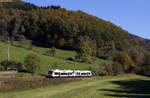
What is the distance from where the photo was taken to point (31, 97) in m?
34.3

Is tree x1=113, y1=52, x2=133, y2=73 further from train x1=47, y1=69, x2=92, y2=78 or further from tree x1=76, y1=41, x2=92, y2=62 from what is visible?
train x1=47, y1=69, x2=92, y2=78

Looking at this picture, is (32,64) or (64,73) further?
(32,64)

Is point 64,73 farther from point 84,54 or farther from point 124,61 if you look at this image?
point 124,61

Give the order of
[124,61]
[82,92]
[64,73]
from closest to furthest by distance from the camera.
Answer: [82,92] → [64,73] → [124,61]

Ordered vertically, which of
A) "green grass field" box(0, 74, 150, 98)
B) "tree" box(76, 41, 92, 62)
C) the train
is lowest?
"green grass field" box(0, 74, 150, 98)

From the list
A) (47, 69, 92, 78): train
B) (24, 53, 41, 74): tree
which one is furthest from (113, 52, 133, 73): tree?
(24, 53, 41, 74): tree

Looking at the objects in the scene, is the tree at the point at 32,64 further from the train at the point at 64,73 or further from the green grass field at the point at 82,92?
the green grass field at the point at 82,92

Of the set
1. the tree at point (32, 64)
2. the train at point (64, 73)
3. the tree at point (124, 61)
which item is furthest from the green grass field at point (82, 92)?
the tree at point (124, 61)

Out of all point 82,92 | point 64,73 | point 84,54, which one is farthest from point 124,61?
point 82,92

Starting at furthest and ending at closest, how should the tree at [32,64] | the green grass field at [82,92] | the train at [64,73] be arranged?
the tree at [32,64]
the train at [64,73]
the green grass field at [82,92]

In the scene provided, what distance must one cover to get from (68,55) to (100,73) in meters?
34.5

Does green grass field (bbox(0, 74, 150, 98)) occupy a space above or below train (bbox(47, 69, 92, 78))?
below

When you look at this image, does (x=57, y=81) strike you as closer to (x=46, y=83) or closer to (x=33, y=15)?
(x=46, y=83)

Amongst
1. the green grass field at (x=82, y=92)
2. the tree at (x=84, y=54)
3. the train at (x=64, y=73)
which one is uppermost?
the tree at (x=84, y=54)
